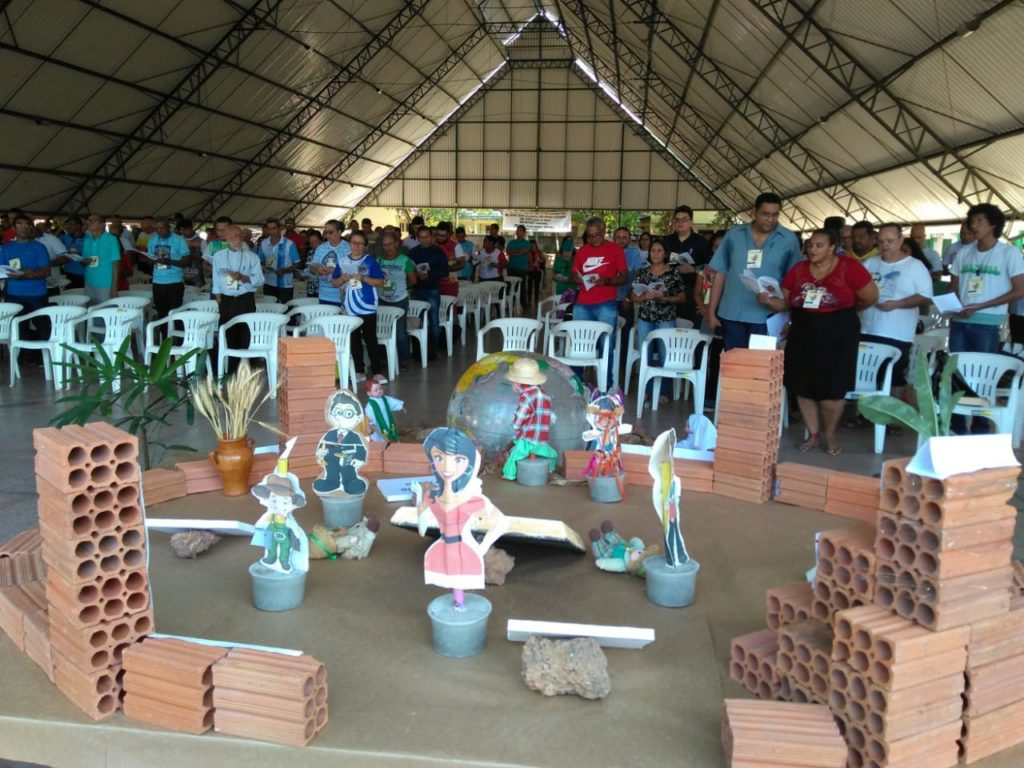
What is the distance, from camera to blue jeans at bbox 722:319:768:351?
5.59 meters

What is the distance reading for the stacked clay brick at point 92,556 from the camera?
2074 millimetres

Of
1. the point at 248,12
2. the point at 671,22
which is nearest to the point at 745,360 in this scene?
the point at 671,22

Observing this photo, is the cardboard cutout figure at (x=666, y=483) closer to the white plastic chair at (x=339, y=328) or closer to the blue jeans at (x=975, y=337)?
the blue jeans at (x=975, y=337)

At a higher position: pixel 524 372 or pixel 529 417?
pixel 524 372

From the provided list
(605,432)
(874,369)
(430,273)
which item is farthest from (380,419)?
(430,273)

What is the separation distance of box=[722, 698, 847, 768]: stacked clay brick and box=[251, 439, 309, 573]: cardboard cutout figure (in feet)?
4.84

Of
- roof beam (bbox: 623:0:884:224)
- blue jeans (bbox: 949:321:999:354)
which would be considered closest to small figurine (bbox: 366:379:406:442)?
blue jeans (bbox: 949:321:999:354)

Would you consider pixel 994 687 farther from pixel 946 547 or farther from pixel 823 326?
pixel 823 326

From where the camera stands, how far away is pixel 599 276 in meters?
7.03

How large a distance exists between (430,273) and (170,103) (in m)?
11.3

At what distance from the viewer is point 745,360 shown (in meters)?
3.68

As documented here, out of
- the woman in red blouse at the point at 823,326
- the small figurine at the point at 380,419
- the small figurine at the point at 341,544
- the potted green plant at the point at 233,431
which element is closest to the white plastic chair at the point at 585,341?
the woman in red blouse at the point at 823,326

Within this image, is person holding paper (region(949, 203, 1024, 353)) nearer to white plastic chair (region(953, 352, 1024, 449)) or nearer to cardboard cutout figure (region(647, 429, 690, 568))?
white plastic chair (region(953, 352, 1024, 449))

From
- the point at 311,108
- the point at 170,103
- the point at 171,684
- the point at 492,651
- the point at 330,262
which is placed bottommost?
the point at 492,651
